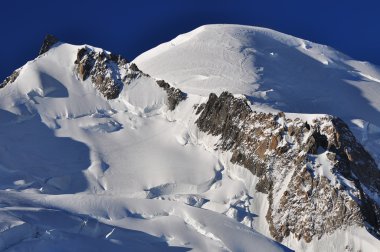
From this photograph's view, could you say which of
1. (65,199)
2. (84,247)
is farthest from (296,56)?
(84,247)

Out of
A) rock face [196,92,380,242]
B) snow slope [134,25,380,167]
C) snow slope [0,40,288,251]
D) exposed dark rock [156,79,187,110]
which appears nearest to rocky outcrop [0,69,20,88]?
snow slope [0,40,288,251]

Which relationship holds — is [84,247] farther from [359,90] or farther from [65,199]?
[359,90]

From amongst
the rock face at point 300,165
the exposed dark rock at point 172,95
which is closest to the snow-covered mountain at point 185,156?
the rock face at point 300,165

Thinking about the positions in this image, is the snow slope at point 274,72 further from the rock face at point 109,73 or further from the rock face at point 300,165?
the rock face at point 109,73

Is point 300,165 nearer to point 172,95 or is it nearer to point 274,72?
point 172,95

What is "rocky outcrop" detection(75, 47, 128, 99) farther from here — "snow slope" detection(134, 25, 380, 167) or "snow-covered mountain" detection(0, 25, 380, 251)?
"snow slope" detection(134, 25, 380, 167)

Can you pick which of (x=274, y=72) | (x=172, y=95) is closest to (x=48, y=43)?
(x=172, y=95)
